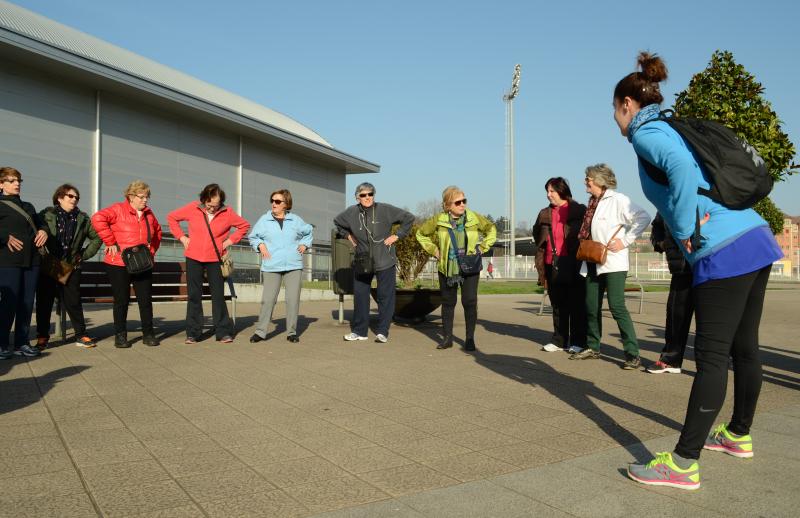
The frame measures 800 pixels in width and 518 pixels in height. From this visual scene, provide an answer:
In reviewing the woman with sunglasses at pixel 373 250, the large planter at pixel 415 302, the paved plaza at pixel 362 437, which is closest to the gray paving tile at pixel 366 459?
the paved plaza at pixel 362 437

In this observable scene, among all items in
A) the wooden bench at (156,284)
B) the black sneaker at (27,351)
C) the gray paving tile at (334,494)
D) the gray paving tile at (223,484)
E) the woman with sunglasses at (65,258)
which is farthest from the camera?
the wooden bench at (156,284)

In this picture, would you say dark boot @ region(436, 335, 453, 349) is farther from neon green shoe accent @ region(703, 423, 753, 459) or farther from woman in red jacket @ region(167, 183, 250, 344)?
neon green shoe accent @ region(703, 423, 753, 459)

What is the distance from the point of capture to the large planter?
32.1 ft

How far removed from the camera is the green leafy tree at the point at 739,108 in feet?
37.4

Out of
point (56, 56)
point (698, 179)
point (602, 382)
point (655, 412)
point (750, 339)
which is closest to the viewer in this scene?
point (698, 179)

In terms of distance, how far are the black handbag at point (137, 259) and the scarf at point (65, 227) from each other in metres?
0.64

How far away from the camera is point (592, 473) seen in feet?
9.77

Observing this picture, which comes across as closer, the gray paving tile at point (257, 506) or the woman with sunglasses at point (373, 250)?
the gray paving tile at point (257, 506)

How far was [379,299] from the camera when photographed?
27.1 feet

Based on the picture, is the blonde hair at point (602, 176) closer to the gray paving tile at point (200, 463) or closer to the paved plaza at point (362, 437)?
the paved plaza at point (362, 437)

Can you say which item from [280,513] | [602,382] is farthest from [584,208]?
[280,513]

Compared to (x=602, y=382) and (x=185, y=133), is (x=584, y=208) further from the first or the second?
(x=185, y=133)

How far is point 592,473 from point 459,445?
761 mm

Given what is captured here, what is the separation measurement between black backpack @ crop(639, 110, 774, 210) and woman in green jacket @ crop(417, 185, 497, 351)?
14.2 ft
